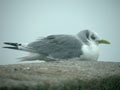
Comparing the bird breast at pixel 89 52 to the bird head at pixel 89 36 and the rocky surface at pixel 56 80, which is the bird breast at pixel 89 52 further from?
the rocky surface at pixel 56 80

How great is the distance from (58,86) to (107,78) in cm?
24

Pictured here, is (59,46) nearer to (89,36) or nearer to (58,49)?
(58,49)

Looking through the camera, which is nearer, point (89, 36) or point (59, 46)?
point (59, 46)

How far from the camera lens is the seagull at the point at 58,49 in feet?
5.59

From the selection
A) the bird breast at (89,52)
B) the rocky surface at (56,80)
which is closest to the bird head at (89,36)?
the bird breast at (89,52)

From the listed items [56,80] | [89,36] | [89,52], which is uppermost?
[89,36]

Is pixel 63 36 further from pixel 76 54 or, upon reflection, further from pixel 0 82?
pixel 0 82

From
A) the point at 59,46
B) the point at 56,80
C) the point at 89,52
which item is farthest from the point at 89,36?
the point at 56,80

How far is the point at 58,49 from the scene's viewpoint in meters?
1.72

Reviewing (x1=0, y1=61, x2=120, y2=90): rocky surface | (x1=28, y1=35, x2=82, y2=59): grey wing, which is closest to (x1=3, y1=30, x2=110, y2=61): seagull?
(x1=28, y1=35, x2=82, y2=59): grey wing

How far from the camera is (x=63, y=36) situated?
5.87 ft

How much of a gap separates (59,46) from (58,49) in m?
0.03

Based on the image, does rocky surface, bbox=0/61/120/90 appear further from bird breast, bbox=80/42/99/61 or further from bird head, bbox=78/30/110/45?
bird head, bbox=78/30/110/45

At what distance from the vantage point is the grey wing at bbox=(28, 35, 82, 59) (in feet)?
5.58
